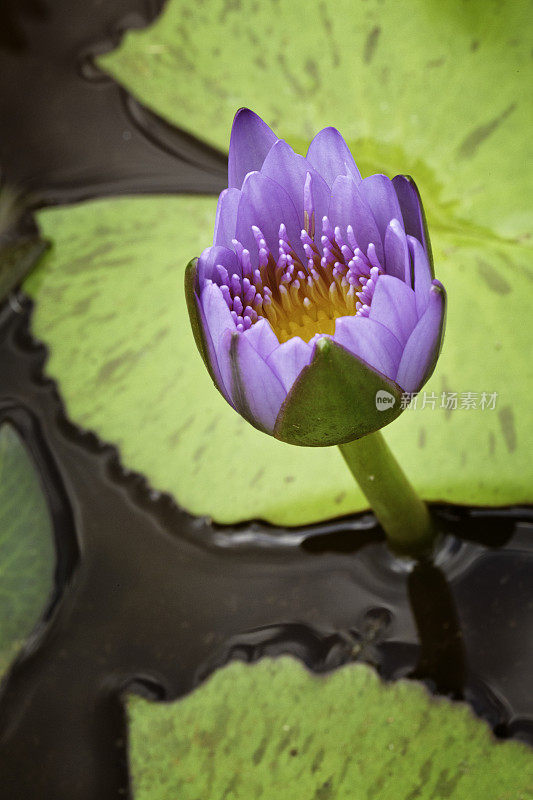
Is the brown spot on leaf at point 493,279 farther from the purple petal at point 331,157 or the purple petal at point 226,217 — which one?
the purple petal at point 226,217

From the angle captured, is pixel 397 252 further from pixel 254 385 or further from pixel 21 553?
pixel 21 553

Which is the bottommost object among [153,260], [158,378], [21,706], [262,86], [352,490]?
[21,706]

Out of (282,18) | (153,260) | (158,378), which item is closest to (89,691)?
(158,378)

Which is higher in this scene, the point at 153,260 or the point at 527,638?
the point at 153,260

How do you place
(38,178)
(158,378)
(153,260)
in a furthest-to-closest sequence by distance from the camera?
(38,178) → (153,260) → (158,378)

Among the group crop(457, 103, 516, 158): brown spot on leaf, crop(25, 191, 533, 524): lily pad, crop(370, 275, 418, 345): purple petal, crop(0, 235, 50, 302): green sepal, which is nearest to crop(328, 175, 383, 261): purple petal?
crop(370, 275, 418, 345): purple petal

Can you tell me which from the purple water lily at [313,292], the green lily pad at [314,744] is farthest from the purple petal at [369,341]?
the green lily pad at [314,744]

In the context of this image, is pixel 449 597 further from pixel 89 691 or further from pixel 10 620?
pixel 10 620
